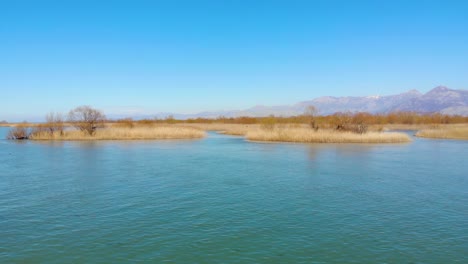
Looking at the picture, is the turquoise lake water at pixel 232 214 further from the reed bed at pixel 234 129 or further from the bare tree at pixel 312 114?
the reed bed at pixel 234 129

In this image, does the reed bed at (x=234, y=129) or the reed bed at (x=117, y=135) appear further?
the reed bed at (x=234, y=129)

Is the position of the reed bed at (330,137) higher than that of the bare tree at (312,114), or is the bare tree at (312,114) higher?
the bare tree at (312,114)

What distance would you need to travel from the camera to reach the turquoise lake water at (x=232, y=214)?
25.5 ft

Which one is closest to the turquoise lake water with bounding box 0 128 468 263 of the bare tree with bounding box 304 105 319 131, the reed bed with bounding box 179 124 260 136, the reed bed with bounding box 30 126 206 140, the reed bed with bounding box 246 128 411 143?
the reed bed with bounding box 246 128 411 143

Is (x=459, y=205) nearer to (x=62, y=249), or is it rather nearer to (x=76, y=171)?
(x=62, y=249)

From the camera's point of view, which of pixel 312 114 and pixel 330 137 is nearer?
pixel 330 137

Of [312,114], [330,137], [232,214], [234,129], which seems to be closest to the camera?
[232,214]

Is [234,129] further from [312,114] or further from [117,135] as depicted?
[117,135]

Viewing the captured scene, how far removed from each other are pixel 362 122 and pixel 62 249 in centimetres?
3737

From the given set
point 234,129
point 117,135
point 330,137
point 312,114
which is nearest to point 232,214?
point 330,137

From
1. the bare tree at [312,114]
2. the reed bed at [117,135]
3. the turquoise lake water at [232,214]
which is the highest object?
the bare tree at [312,114]

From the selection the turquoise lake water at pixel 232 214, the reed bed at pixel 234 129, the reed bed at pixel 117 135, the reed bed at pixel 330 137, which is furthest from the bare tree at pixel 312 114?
the turquoise lake water at pixel 232 214

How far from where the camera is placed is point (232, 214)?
10.6m

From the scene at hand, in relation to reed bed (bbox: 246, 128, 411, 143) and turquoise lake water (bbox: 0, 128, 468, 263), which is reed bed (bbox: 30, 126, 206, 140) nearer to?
reed bed (bbox: 246, 128, 411, 143)
